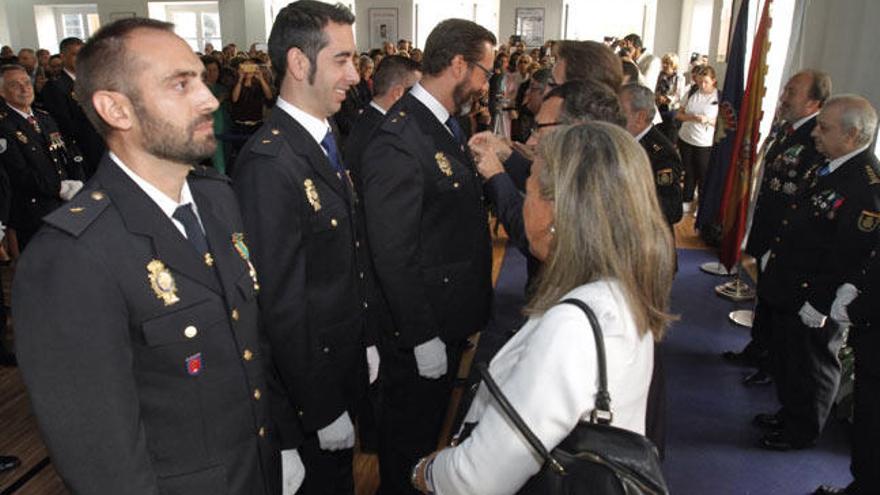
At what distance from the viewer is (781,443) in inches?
122

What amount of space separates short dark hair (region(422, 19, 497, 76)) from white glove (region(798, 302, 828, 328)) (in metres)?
1.87

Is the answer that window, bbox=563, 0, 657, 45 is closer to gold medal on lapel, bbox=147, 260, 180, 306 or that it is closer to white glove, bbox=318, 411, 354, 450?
white glove, bbox=318, 411, 354, 450

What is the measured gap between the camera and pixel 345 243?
1893 millimetres

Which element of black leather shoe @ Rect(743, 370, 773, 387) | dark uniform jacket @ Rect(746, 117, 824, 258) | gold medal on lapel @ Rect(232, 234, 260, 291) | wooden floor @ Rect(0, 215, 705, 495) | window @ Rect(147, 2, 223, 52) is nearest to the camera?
gold medal on lapel @ Rect(232, 234, 260, 291)

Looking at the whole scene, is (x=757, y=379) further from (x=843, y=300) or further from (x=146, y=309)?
(x=146, y=309)

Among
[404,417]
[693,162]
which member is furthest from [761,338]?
[693,162]

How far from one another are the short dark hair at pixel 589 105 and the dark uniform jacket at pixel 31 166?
384cm

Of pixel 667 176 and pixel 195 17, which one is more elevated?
pixel 195 17

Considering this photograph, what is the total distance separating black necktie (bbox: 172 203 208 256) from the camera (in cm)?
134

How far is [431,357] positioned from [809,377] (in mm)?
1927

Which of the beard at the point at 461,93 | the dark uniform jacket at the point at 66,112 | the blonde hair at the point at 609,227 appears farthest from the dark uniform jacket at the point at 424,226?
the dark uniform jacket at the point at 66,112

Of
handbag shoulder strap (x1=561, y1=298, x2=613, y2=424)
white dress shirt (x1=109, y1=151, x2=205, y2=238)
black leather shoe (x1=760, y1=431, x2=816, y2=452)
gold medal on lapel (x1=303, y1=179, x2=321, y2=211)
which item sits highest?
white dress shirt (x1=109, y1=151, x2=205, y2=238)

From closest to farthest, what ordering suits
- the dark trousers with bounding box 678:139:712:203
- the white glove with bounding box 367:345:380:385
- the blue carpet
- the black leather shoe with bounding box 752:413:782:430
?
the white glove with bounding box 367:345:380:385 → the blue carpet → the black leather shoe with bounding box 752:413:782:430 → the dark trousers with bounding box 678:139:712:203

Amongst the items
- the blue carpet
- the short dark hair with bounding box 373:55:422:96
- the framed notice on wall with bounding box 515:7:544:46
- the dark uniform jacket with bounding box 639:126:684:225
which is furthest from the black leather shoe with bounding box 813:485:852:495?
the framed notice on wall with bounding box 515:7:544:46
